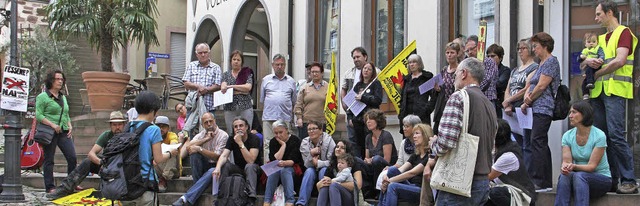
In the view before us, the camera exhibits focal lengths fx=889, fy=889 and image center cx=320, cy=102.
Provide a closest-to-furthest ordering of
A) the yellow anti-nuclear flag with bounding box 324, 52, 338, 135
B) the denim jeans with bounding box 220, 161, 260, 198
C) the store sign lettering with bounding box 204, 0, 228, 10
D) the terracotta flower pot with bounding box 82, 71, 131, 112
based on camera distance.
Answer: the denim jeans with bounding box 220, 161, 260, 198 < the yellow anti-nuclear flag with bounding box 324, 52, 338, 135 < the terracotta flower pot with bounding box 82, 71, 131, 112 < the store sign lettering with bounding box 204, 0, 228, 10

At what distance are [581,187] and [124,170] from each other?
382 centimetres

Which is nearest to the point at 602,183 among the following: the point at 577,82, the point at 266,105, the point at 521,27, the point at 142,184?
the point at 577,82

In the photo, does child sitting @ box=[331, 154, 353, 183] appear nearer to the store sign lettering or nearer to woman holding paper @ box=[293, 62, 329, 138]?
woman holding paper @ box=[293, 62, 329, 138]

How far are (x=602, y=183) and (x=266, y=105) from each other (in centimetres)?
520

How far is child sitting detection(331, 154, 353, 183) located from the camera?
367 inches

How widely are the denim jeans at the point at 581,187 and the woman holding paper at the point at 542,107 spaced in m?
0.53

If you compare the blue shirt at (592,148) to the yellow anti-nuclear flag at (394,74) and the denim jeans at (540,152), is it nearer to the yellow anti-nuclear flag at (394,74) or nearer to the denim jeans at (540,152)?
the denim jeans at (540,152)

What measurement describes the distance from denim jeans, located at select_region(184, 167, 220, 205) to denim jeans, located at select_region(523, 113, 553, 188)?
3906 mm

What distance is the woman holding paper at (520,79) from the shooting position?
28.1ft

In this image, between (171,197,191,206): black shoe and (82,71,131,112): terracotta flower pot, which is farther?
(82,71,131,112): terracotta flower pot

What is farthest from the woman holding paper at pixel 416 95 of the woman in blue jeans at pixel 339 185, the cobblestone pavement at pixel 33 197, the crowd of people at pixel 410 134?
the cobblestone pavement at pixel 33 197

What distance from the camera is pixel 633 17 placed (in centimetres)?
929

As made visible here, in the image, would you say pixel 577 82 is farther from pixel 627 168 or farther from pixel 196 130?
pixel 196 130

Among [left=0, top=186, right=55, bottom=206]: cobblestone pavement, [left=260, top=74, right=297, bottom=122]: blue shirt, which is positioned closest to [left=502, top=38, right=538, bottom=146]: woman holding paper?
[left=260, top=74, right=297, bottom=122]: blue shirt
